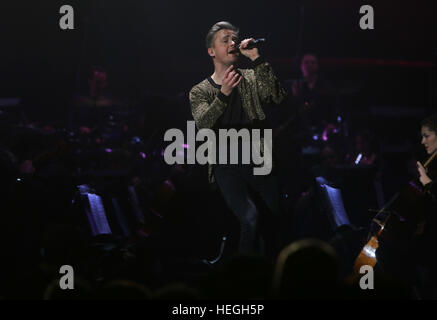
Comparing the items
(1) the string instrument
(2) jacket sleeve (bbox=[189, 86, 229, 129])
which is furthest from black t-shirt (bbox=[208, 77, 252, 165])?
(1) the string instrument

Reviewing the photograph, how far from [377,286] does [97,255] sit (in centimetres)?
279

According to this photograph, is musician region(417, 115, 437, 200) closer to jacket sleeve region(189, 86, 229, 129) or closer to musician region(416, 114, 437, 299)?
musician region(416, 114, 437, 299)

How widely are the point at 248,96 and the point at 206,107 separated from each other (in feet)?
0.96

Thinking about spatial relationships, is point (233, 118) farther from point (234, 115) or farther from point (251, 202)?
point (251, 202)

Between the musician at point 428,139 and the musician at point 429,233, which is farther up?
the musician at point 428,139

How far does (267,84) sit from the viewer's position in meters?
3.41

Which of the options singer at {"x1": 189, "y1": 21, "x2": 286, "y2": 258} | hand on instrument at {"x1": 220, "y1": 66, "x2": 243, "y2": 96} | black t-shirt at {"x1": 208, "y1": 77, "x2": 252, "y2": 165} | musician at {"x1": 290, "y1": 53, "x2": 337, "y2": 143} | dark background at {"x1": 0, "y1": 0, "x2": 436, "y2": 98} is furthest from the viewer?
dark background at {"x1": 0, "y1": 0, "x2": 436, "y2": 98}

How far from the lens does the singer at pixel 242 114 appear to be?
3.29 m

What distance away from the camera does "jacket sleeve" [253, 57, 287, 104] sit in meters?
3.37

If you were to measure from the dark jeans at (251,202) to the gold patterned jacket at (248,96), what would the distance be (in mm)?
229
